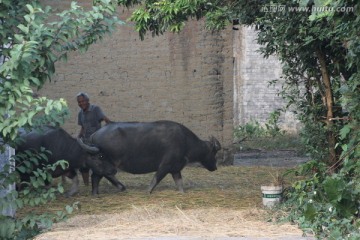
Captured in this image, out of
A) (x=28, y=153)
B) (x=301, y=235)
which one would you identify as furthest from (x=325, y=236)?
(x=28, y=153)

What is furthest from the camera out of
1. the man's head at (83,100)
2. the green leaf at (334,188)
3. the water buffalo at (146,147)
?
the man's head at (83,100)

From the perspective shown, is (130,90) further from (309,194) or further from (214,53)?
(309,194)

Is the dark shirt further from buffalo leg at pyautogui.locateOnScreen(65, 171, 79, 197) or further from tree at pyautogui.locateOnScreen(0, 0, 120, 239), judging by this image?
tree at pyautogui.locateOnScreen(0, 0, 120, 239)

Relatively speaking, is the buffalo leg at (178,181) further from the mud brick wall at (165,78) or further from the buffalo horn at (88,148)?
the mud brick wall at (165,78)

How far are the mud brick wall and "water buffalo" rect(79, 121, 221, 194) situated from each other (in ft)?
8.24

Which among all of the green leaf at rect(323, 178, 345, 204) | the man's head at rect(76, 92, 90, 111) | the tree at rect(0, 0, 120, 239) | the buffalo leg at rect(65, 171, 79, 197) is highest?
the tree at rect(0, 0, 120, 239)

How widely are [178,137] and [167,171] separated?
596 mm

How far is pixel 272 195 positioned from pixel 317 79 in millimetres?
1683

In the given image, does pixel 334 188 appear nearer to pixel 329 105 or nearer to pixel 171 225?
pixel 171 225

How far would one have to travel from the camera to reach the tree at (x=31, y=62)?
18.2 ft

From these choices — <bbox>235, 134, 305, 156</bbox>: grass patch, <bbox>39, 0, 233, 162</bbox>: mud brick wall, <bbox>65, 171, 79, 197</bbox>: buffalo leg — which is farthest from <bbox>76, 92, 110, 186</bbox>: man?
<bbox>235, 134, 305, 156</bbox>: grass patch

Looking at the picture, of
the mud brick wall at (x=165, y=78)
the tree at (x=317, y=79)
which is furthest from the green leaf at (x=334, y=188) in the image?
the mud brick wall at (x=165, y=78)

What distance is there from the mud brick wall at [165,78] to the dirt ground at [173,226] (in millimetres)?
4799

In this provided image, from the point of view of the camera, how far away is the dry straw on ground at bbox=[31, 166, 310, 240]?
393 inches
